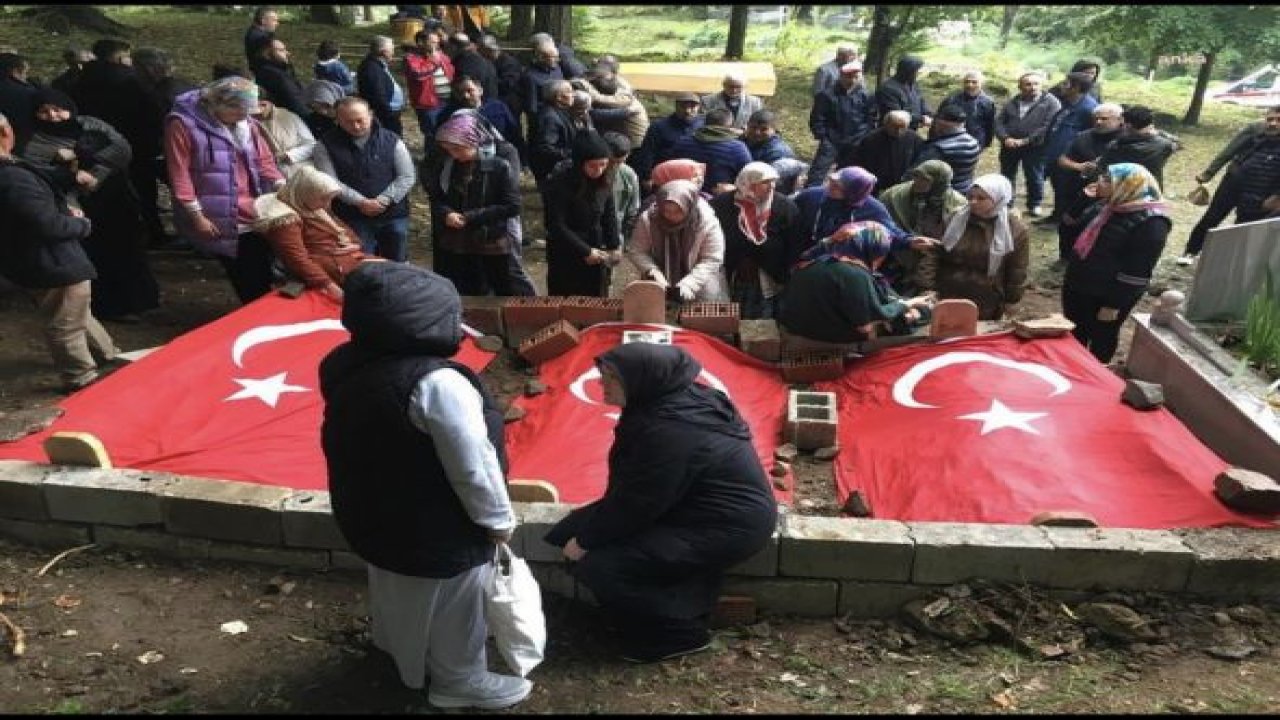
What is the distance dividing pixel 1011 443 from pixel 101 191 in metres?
6.15

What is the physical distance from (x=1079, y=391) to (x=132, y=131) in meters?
7.40

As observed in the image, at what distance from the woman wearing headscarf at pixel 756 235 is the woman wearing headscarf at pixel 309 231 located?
2597mm

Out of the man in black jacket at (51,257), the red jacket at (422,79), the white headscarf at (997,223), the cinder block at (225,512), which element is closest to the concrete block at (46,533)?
the cinder block at (225,512)

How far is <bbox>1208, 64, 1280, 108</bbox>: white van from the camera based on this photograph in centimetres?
1914

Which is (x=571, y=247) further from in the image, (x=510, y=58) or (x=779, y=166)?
(x=510, y=58)

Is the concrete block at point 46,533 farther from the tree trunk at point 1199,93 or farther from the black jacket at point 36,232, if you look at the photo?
the tree trunk at point 1199,93

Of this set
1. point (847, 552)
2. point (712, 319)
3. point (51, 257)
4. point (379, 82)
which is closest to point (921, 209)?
point (712, 319)

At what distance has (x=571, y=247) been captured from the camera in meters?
6.50

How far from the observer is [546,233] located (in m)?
7.11

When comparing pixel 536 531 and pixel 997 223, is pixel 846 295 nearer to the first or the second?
pixel 997 223

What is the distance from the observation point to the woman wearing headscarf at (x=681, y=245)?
5898 mm

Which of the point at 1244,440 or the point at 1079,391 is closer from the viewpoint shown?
the point at 1244,440

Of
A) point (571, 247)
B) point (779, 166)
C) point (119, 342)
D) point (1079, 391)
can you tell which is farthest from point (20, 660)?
point (779, 166)

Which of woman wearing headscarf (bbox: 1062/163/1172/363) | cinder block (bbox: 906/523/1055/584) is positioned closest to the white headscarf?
woman wearing headscarf (bbox: 1062/163/1172/363)
